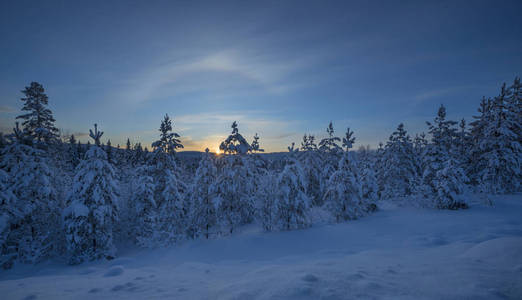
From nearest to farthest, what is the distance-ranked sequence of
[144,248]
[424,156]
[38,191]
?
[38,191], [144,248], [424,156]

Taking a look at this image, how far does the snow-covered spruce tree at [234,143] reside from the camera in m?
19.2

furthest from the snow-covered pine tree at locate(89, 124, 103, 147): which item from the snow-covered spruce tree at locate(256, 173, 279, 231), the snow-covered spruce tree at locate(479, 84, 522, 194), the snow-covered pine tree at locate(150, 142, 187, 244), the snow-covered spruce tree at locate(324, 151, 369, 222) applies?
the snow-covered spruce tree at locate(479, 84, 522, 194)

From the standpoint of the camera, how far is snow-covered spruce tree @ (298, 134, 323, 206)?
3045 centimetres

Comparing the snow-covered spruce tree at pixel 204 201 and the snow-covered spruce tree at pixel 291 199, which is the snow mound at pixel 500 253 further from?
the snow-covered spruce tree at pixel 204 201

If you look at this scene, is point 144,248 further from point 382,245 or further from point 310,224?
point 382,245

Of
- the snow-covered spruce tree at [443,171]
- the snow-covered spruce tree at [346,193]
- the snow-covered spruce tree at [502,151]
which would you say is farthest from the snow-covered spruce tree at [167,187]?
the snow-covered spruce tree at [502,151]

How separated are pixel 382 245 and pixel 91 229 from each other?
19.9m

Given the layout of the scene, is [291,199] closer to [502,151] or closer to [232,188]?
[232,188]

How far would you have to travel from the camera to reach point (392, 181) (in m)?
28.4

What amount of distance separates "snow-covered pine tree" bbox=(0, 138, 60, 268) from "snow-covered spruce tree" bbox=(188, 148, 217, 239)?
1063cm

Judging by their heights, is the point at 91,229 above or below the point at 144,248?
above

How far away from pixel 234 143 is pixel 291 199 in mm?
7020

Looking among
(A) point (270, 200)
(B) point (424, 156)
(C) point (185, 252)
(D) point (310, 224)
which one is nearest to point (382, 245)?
(D) point (310, 224)

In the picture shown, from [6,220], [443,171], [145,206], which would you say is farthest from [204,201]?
[443,171]
